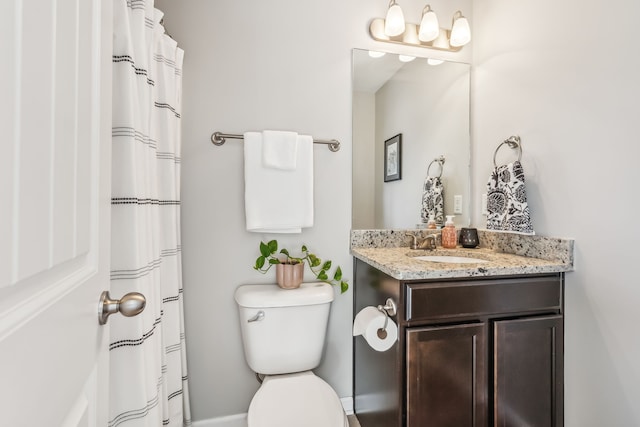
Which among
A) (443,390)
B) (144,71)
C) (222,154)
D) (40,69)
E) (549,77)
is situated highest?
(549,77)

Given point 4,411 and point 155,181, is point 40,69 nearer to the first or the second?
point 4,411

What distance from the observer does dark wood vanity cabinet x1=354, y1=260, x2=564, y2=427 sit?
1090 millimetres

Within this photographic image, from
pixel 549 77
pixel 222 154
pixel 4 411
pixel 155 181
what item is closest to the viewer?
pixel 4 411

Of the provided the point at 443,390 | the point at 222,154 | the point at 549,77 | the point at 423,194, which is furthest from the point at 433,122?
the point at 443,390

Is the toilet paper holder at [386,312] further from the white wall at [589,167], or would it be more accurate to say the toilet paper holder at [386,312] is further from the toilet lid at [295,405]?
the white wall at [589,167]

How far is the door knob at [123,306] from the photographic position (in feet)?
1.71

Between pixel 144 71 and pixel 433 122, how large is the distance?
1.43m

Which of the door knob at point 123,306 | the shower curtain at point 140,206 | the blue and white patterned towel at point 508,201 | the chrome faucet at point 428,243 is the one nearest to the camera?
the door knob at point 123,306

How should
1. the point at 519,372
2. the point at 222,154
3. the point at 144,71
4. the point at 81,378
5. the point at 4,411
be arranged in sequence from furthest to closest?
the point at 222,154, the point at 519,372, the point at 144,71, the point at 81,378, the point at 4,411

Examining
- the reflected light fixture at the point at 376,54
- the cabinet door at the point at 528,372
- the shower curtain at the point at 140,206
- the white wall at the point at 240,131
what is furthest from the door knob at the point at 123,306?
the reflected light fixture at the point at 376,54

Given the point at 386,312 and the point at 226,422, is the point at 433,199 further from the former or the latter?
the point at 226,422

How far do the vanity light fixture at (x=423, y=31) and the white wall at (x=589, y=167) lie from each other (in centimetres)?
28

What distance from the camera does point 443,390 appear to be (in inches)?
43.5

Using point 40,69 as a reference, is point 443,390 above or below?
below
